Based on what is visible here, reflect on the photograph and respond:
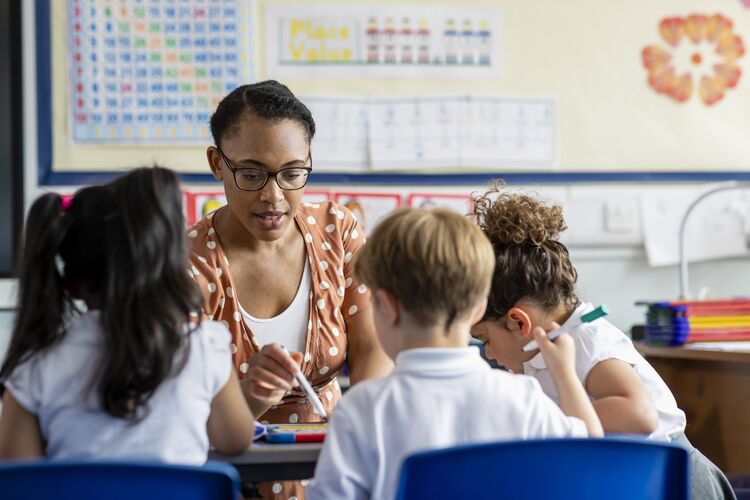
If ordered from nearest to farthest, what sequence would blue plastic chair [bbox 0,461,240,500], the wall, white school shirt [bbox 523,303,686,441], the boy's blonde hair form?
blue plastic chair [bbox 0,461,240,500]
the boy's blonde hair
white school shirt [bbox 523,303,686,441]
the wall

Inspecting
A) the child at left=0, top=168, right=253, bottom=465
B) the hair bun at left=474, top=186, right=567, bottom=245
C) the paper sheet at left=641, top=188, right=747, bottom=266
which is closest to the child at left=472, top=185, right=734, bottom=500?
the hair bun at left=474, top=186, right=567, bottom=245

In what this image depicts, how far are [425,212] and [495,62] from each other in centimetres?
192

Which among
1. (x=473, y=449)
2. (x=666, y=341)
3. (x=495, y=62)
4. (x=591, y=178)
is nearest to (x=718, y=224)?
(x=591, y=178)

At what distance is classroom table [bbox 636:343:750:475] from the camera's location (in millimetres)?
2619

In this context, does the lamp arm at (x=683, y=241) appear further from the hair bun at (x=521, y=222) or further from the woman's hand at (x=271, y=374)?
the woman's hand at (x=271, y=374)

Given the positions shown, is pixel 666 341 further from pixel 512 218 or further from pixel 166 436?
pixel 166 436

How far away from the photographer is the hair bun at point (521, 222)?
1.67 meters

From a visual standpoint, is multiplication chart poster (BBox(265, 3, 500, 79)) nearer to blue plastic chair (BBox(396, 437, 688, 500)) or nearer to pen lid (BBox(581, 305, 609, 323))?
pen lid (BBox(581, 305, 609, 323))

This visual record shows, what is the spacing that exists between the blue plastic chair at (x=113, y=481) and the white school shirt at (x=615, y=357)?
72cm

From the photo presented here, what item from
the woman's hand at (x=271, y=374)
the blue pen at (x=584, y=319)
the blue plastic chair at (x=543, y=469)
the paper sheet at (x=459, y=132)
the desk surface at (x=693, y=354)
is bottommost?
the desk surface at (x=693, y=354)

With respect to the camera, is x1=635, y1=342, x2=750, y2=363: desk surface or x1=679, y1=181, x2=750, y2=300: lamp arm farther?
x1=679, y1=181, x2=750, y2=300: lamp arm

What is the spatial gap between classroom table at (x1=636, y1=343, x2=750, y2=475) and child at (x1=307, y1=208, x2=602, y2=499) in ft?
4.94

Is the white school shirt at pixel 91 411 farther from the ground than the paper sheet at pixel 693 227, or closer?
closer

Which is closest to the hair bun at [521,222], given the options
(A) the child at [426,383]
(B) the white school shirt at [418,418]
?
(A) the child at [426,383]
